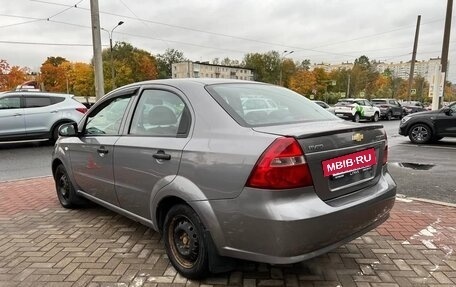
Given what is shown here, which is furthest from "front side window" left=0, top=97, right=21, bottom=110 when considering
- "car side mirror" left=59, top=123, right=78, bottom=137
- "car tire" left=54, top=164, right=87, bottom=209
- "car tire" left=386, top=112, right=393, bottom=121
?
"car tire" left=386, top=112, right=393, bottom=121

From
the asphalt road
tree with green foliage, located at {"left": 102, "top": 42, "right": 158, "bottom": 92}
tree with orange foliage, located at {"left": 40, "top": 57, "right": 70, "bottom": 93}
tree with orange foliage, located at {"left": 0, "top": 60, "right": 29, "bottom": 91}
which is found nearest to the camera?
the asphalt road

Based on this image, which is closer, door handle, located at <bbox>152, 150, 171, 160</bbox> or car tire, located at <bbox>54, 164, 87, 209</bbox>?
door handle, located at <bbox>152, 150, 171, 160</bbox>

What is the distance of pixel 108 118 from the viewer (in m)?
4.18

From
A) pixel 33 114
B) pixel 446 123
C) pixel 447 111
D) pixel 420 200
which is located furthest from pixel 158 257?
pixel 447 111

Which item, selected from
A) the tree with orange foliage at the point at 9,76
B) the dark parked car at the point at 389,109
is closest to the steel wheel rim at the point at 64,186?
the dark parked car at the point at 389,109

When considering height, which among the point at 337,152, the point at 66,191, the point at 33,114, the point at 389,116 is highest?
the point at 337,152

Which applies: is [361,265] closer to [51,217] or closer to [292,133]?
[292,133]

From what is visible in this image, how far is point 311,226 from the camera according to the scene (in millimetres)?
2527

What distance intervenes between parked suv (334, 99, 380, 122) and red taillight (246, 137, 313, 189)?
23418 millimetres

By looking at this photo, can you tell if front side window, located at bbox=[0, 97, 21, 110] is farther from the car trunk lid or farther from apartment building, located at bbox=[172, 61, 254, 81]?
apartment building, located at bbox=[172, 61, 254, 81]

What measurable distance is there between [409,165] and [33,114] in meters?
10.4

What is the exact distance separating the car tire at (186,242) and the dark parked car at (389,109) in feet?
91.8

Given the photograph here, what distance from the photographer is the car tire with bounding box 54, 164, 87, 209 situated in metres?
4.93

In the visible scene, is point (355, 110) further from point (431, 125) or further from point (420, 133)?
point (431, 125)
